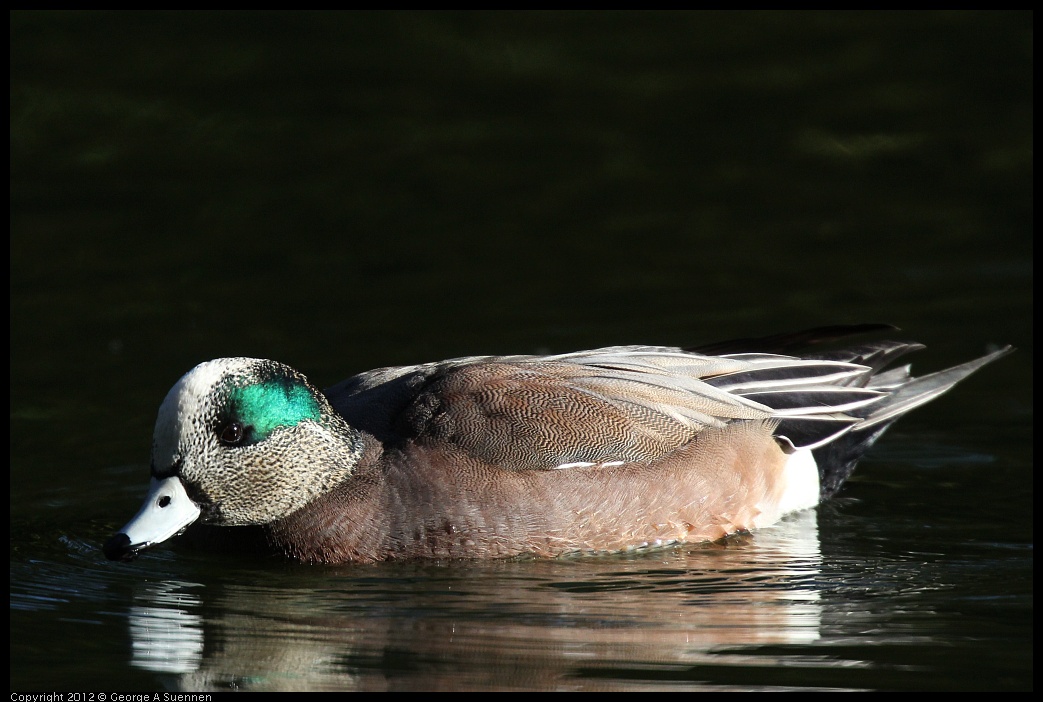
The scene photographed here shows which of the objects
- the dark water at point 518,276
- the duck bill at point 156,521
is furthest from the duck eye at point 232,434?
the dark water at point 518,276

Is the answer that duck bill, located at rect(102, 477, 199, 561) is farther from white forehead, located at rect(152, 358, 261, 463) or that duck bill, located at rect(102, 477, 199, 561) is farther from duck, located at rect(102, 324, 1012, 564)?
white forehead, located at rect(152, 358, 261, 463)

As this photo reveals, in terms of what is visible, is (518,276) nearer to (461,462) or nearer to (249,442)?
(461,462)

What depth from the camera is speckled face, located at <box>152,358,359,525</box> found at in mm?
5594

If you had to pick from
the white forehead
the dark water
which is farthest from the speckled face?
the dark water

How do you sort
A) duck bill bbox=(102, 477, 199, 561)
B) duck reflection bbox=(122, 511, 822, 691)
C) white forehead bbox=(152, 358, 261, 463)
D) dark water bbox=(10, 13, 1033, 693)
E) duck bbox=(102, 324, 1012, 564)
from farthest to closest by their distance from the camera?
duck bbox=(102, 324, 1012, 564)
white forehead bbox=(152, 358, 261, 463)
duck bill bbox=(102, 477, 199, 561)
dark water bbox=(10, 13, 1033, 693)
duck reflection bbox=(122, 511, 822, 691)

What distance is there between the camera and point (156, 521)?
5.51 metres

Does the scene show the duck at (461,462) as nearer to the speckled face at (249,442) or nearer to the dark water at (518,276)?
the speckled face at (249,442)

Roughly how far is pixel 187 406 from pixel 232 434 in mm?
227

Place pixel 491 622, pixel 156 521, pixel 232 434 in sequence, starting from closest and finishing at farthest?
pixel 491 622
pixel 156 521
pixel 232 434

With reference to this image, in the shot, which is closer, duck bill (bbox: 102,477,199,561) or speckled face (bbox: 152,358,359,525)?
duck bill (bbox: 102,477,199,561)

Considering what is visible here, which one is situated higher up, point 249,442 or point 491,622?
point 249,442

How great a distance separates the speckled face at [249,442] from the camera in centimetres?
559

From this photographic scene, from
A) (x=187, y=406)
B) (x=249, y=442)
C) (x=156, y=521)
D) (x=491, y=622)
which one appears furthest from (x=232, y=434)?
(x=491, y=622)

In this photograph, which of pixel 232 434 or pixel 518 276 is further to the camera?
pixel 518 276
